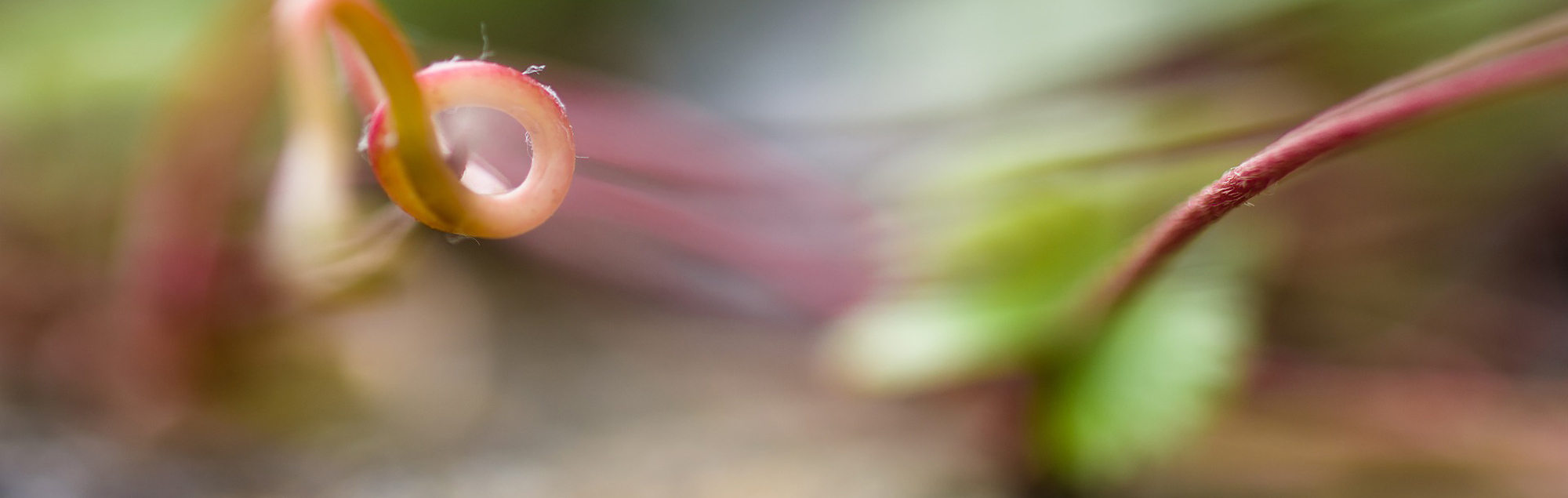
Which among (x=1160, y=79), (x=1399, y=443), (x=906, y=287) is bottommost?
(x=1399, y=443)

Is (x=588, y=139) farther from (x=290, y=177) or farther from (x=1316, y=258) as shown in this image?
(x=1316, y=258)

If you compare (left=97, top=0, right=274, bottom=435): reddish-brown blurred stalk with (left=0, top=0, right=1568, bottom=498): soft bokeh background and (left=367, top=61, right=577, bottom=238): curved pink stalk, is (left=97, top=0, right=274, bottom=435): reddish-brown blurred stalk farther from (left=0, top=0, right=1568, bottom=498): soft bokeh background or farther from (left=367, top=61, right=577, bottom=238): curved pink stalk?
(left=367, top=61, right=577, bottom=238): curved pink stalk

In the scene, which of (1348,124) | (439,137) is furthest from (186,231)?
(1348,124)

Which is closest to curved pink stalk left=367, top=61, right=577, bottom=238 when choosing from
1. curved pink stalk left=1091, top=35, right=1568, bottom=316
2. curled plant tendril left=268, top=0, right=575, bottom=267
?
curled plant tendril left=268, top=0, right=575, bottom=267

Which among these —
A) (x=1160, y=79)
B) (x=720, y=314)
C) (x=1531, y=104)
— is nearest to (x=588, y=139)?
(x=720, y=314)

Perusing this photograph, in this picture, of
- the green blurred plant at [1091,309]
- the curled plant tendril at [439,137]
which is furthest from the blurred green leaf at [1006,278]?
the curled plant tendril at [439,137]

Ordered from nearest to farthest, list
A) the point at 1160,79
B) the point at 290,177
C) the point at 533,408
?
the point at 290,177 < the point at 533,408 < the point at 1160,79

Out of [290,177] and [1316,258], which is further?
[1316,258]
